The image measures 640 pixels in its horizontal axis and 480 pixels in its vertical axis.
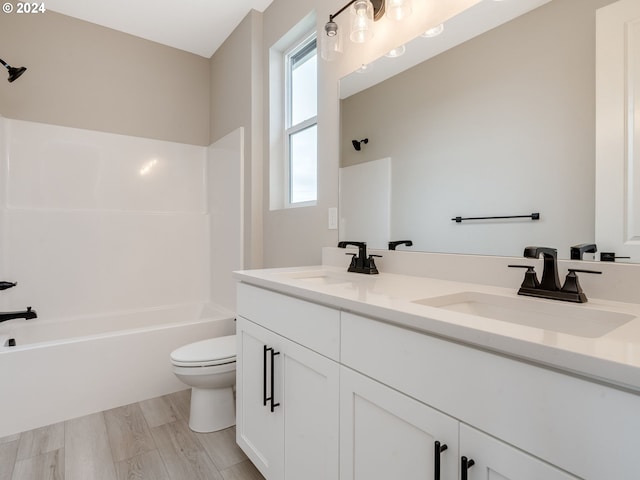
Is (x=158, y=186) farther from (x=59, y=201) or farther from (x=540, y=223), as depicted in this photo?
(x=540, y=223)

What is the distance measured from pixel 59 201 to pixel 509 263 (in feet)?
9.83

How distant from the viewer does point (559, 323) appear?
33.4 inches

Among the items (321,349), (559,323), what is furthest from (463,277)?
(321,349)

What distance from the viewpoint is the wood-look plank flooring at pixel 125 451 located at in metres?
1.50

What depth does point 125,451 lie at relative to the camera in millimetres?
1646

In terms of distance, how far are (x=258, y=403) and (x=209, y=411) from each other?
0.62 metres

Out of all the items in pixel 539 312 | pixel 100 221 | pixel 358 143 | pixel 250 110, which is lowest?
pixel 539 312

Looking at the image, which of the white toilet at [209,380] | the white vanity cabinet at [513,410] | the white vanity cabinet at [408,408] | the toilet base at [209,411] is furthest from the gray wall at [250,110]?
the white vanity cabinet at [513,410]

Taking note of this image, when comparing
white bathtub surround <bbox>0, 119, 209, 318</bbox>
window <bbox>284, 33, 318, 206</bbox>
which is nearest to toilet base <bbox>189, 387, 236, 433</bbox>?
window <bbox>284, 33, 318, 206</bbox>

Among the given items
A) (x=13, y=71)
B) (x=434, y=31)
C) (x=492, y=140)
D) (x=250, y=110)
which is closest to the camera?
(x=492, y=140)

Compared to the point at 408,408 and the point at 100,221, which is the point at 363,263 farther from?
the point at 100,221

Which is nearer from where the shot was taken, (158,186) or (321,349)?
(321,349)

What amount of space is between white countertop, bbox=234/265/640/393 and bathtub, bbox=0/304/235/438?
1.41 metres

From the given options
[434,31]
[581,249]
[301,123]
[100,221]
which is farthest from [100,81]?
[581,249]
